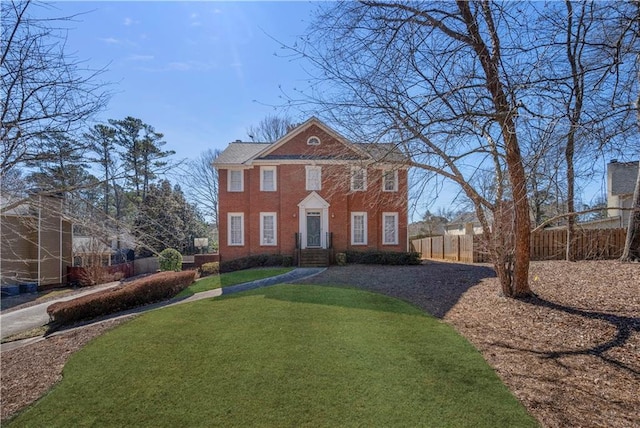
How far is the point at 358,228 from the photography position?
65.0 feet

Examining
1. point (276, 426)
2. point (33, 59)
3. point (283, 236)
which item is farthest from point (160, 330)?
point (283, 236)

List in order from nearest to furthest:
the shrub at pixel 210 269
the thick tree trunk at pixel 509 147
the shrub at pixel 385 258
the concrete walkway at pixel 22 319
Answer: the thick tree trunk at pixel 509 147 → the concrete walkway at pixel 22 319 → the shrub at pixel 385 258 → the shrub at pixel 210 269

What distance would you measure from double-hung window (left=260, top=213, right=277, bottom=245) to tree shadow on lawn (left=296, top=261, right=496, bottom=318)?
17.2ft

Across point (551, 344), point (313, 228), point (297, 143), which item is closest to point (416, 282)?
point (551, 344)

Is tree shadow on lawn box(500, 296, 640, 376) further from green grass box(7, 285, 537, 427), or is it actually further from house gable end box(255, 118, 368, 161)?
house gable end box(255, 118, 368, 161)

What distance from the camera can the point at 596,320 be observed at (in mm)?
6539

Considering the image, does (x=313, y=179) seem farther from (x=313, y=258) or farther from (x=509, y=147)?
(x=509, y=147)

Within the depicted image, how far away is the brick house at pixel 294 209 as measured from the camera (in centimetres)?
1938

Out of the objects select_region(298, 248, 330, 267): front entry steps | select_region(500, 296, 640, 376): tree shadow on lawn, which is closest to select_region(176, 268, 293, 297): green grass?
select_region(298, 248, 330, 267): front entry steps

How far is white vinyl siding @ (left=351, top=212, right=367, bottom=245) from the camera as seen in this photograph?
19688 millimetres

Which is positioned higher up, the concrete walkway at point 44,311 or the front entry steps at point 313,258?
the front entry steps at point 313,258

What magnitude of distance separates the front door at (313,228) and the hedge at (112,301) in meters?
8.38

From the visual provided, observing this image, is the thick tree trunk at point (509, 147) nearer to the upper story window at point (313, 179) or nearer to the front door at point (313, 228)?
the front door at point (313, 228)

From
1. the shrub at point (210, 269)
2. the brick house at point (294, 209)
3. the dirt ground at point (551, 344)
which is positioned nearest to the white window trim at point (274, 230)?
the brick house at point (294, 209)
